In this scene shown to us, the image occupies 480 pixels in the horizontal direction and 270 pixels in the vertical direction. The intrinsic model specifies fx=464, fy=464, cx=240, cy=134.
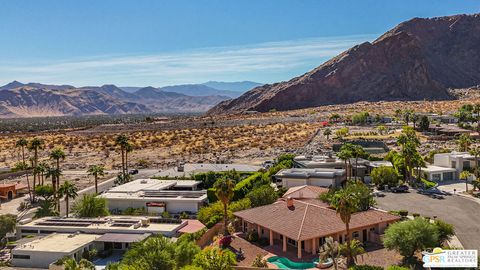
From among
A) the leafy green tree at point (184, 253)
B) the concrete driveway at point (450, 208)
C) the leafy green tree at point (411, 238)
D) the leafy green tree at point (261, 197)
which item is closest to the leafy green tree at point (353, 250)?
the leafy green tree at point (411, 238)

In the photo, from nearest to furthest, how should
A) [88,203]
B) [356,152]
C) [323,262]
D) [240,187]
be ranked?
[323,262] < [88,203] < [240,187] < [356,152]

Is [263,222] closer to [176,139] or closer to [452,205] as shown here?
[452,205]

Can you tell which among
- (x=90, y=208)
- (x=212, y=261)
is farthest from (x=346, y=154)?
(x=212, y=261)

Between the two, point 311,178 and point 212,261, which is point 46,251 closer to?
point 212,261

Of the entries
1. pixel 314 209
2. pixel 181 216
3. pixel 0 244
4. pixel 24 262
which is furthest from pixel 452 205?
pixel 0 244

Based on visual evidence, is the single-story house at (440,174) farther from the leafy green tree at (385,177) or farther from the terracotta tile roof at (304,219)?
the terracotta tile roof at (304,219)
